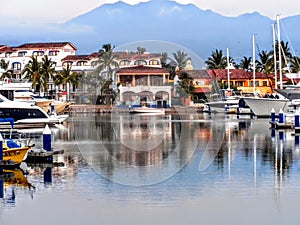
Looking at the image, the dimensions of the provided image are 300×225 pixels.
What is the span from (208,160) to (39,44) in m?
105

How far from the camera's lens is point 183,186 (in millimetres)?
22922

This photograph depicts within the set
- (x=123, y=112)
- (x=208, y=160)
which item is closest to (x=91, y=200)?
(x=208, y=160)

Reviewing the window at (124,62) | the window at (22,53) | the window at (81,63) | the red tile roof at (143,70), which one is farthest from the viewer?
the window at (22,53)

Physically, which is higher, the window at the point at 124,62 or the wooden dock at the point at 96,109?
the window at the point at 124,62

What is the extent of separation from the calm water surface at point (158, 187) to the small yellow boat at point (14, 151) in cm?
49

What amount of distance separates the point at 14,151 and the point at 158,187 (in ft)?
19.0

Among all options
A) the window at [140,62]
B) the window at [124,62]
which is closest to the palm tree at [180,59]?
the window at [140,62]

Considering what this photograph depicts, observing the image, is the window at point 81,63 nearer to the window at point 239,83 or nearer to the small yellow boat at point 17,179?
the window at point 239,83

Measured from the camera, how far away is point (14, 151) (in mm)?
A: 25734

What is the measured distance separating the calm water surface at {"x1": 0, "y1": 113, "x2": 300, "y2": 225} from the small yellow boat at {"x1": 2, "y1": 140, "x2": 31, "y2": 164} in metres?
0.49

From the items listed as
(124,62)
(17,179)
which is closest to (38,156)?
(17,179)

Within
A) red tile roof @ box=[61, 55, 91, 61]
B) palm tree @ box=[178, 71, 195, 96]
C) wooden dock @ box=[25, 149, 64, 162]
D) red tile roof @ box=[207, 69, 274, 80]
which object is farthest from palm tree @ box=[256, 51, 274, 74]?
wooden dock @ box=[25, 149, 64, 162]

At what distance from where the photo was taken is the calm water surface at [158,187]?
1830cm

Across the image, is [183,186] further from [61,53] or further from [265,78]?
[61,53]
